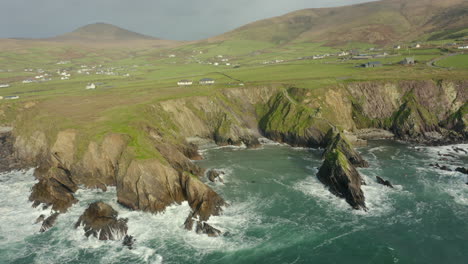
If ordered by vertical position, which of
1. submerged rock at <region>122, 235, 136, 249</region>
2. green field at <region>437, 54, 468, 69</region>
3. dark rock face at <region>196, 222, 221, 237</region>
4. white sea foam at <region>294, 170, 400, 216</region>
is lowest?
submerged rock at <region>122, 235, 136, 249</region>

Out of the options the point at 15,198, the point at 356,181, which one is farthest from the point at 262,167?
the point at 15,198

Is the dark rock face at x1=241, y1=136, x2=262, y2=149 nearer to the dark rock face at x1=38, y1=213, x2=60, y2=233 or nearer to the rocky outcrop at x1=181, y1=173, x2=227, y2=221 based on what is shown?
the rocky outcrop at x1=181, y1=173, x2=227, y2=221

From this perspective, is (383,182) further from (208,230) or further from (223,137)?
(223,137)

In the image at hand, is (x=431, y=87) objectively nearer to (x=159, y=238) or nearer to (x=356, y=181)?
(x=356, y=181)

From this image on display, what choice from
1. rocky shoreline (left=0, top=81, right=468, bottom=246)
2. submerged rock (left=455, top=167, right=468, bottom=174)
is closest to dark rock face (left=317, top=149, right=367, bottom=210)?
rocky shoreline (left=0, top=81, right=468, bottom=246)

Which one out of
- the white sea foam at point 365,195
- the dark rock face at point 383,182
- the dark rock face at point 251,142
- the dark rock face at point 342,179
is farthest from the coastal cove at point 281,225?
the dark rock face at point 251,142

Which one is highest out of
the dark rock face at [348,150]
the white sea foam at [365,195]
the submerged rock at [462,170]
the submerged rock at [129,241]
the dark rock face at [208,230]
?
the dark rock face at [348,150]

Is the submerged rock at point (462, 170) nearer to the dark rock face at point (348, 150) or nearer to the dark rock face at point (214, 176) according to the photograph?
the dark rock face at point (348, 150)
